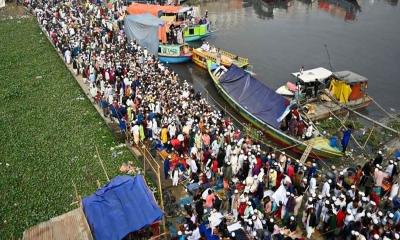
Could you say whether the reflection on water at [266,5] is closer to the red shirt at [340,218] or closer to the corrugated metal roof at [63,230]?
the red shirt at [340,218]

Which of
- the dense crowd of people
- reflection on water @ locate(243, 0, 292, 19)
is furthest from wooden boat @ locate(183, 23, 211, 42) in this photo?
reflection on water @ locate(243, 0, 292, 19)

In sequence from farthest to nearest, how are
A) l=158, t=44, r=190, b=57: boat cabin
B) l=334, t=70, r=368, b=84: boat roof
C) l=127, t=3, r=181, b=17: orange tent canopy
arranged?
l=127, t=3, r=181, b=17: orange tent canopy, l=158, t=44, r=190, b=57: boat cabin, l=334, t=70, r=368, b=84: boat roof

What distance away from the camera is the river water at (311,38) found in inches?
1132

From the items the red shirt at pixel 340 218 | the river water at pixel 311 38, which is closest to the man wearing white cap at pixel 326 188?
the red shirt at pixel 340 218

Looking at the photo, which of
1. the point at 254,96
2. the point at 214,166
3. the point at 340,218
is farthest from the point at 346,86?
the point at 340,218

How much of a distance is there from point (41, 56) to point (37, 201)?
16.3 meters

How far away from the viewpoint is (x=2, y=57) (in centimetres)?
2784

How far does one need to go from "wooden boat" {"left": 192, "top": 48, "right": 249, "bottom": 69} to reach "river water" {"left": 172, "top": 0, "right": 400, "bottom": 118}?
0.72 m

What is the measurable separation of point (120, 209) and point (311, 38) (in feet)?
96.5

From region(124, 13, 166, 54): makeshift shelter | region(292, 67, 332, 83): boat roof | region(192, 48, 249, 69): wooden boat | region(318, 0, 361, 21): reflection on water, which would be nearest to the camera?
region(292, 67, 332, 83): boat roof

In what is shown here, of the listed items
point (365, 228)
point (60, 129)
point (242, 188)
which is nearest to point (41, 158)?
point (60, 129)

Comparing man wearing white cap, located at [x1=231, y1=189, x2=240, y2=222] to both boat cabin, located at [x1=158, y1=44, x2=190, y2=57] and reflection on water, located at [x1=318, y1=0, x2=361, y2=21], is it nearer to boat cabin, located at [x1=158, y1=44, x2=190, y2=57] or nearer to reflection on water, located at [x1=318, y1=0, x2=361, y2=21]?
boat cabin, located at [x1=158, y1=44, x2=190, y2=57]

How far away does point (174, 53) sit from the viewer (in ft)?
94.4

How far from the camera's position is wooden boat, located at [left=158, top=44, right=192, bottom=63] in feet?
94.0
